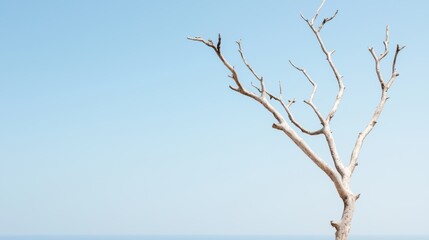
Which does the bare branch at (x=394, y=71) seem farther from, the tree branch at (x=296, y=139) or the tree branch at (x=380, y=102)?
the tree branch at (x=296, y=139)

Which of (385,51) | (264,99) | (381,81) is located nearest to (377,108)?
(381,81)

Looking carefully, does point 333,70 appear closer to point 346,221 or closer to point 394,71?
point 394,71

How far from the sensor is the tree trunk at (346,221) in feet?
21.0

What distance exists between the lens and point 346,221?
6445 mm

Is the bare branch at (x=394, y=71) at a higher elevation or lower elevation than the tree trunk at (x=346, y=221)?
higher

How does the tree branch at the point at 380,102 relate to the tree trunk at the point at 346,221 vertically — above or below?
above

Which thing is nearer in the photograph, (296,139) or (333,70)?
(296,139)

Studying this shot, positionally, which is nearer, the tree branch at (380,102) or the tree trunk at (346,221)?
the tree trunk at (346,221)

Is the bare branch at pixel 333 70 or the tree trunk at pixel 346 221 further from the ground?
the bare branch at pixel 333 70

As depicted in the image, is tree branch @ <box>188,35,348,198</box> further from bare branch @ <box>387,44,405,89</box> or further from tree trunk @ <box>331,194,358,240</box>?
bare branch @ <box>387,44,405,89</box>

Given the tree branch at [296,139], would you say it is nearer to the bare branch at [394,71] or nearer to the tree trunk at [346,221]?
the tree trunk at [346,221]

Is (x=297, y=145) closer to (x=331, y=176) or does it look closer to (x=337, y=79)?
(x=331, y=176)

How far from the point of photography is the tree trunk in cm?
641

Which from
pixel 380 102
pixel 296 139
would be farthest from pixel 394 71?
pixel 296 139
